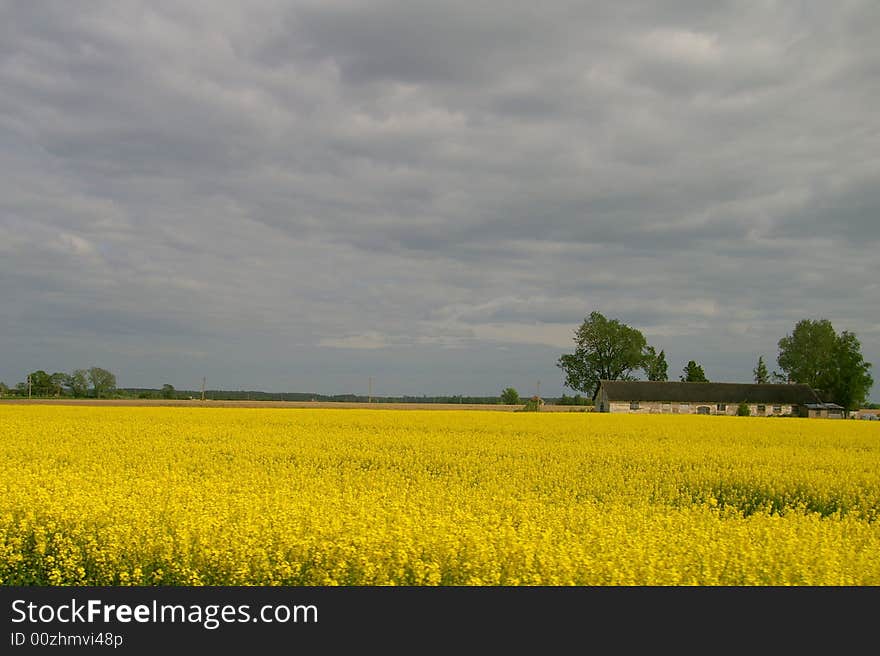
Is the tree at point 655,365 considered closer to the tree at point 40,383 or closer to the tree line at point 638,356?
the tree line at point 638,356

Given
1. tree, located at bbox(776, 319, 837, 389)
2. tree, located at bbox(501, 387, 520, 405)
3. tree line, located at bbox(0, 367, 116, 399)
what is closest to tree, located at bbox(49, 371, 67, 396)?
tree line, located at bbox(0, 367, 116, 399)

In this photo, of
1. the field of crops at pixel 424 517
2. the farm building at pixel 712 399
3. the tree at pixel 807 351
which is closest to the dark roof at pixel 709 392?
the farm building at pixel 712 399

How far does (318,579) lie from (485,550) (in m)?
1.51

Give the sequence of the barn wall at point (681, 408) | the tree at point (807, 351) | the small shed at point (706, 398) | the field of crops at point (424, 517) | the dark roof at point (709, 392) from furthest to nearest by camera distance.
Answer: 1. the tree at point (807, 351)
2. the dark roof at point (709, 392)
3. the small shed at point (706, 398)
4. the barn wall at point (681, 408)
5. the field of crops at point (424, 517)

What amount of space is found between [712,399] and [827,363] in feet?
75.7

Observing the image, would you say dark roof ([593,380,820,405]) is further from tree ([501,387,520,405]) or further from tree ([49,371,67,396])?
tree ([49,371,67,396])

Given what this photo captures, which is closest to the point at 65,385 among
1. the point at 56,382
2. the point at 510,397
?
the point at 56,382

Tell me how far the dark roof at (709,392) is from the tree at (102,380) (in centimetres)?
7171

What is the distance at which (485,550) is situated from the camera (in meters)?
6.63

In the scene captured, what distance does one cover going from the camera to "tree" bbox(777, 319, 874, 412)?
85.8m

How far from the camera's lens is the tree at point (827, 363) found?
8575 cm

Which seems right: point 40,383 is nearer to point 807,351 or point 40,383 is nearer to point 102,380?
point 102,380

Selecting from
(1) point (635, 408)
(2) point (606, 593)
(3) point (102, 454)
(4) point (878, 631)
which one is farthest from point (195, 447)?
(1) point (635, 408)

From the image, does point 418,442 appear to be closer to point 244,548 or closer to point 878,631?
point 244,548
